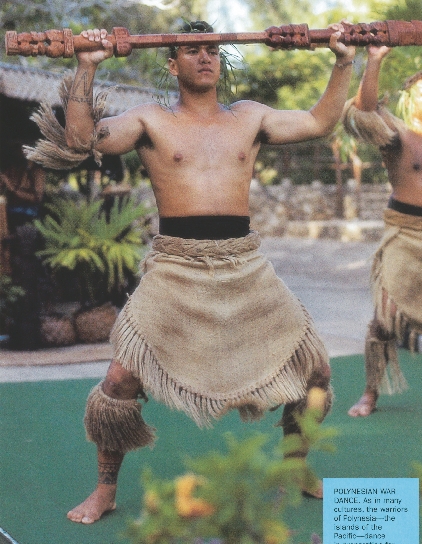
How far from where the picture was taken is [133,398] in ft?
10.2

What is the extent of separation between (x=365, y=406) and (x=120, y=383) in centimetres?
183

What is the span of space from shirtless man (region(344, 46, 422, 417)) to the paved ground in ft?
0.70

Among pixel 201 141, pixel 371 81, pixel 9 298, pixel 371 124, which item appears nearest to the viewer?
pixel 201 141

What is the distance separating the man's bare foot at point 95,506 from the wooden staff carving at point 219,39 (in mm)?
1495

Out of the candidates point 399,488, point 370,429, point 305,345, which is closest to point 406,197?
point 370,429

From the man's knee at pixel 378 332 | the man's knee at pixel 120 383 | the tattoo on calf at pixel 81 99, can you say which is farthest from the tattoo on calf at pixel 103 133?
the man's knee at pixel 378 332

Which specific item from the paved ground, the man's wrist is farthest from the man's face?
the paved ground

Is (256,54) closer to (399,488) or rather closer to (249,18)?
(249,18)

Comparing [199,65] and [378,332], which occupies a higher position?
[199,65]

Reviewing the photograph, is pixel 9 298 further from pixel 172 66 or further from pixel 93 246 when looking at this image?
pixel 172 66

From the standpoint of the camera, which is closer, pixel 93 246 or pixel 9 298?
pixel 9 298

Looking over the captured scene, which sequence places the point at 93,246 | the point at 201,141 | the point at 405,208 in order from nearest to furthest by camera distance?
the point at 201,141, the point at 405,208, the point at 93,246

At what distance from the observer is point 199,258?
122 inches

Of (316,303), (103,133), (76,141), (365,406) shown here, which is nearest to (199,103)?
(103,133)
